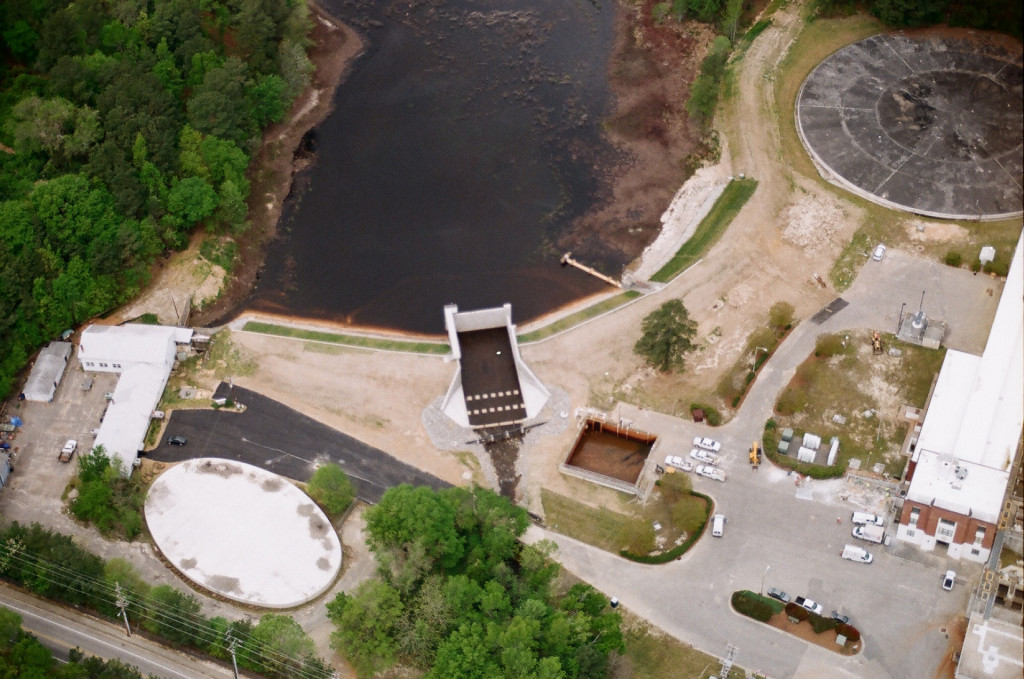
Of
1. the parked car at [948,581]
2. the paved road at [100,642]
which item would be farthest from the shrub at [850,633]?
the paved road at [100,642]

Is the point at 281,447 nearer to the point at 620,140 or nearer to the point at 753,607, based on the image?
the point at 753,607

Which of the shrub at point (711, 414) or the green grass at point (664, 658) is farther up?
the shrub at point (711, 414)

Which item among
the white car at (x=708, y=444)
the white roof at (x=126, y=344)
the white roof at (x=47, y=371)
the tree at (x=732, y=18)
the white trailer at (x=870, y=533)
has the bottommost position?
the white roof at (x=47, y=371)

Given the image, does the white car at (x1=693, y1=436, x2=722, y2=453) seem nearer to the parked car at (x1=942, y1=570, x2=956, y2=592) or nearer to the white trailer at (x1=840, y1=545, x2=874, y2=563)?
the white trailer at (x1=840, y1=545, x2=874, y2=563)

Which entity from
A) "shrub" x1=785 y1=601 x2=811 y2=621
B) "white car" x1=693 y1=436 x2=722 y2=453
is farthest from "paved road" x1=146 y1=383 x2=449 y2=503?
"shrub" x1=785 y1=601 x2=811 y2=621

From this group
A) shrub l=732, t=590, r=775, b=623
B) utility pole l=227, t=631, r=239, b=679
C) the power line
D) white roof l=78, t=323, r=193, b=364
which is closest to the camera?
utility pole l=227, t=631, r=239, b=679

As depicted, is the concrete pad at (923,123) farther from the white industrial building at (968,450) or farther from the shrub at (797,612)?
the shrub at (797,612)

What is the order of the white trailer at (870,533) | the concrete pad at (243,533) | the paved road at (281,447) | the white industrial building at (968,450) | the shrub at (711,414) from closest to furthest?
the concrete pad at (243,533)
the white industrial building at (968,450)
the white trailer at (870,533)
the paved road at (281,447)
the shrub at (711,414)

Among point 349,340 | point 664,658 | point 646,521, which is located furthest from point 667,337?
point 349,340
